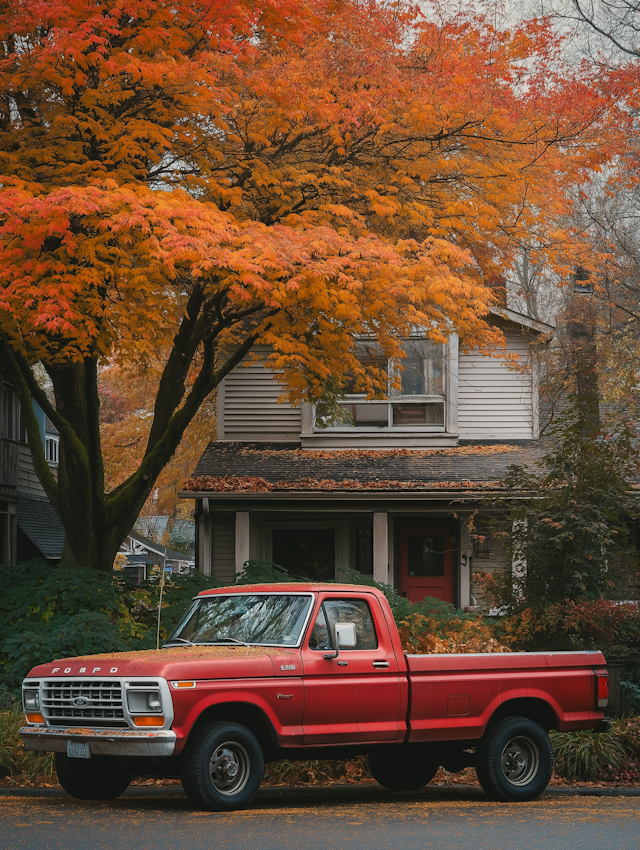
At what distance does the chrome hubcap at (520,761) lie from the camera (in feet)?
30.1

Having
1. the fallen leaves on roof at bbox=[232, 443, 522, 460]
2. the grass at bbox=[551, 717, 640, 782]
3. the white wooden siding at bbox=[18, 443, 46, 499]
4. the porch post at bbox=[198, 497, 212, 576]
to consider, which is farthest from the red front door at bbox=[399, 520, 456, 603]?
the grass at bbox=[551, 717, 640, 782]

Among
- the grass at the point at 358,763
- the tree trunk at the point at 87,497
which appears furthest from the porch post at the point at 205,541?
the grass at the point at 358,763

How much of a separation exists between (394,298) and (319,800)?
583 centimetres

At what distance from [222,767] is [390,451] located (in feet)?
41.4

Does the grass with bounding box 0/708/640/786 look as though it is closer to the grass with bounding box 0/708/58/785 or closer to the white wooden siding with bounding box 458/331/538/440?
the grass with bounding box 0/708/58/785

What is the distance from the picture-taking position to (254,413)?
68.0ft

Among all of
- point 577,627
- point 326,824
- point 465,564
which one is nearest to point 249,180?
point 577,627

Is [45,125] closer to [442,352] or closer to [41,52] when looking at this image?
[41,52]

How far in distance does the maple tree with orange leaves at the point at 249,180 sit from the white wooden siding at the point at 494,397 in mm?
5073

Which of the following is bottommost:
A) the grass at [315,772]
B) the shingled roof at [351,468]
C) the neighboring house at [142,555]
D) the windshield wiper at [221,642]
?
the neighboring house at [142,555]

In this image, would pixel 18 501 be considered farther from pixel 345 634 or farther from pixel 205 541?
pixel 345 634

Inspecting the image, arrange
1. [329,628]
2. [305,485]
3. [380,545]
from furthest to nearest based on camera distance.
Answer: [380,545] → [305,485] → [329,628]

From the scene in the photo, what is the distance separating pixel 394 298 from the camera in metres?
12.4

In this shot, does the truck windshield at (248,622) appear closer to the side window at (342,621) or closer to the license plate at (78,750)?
the side window at (342,621)
